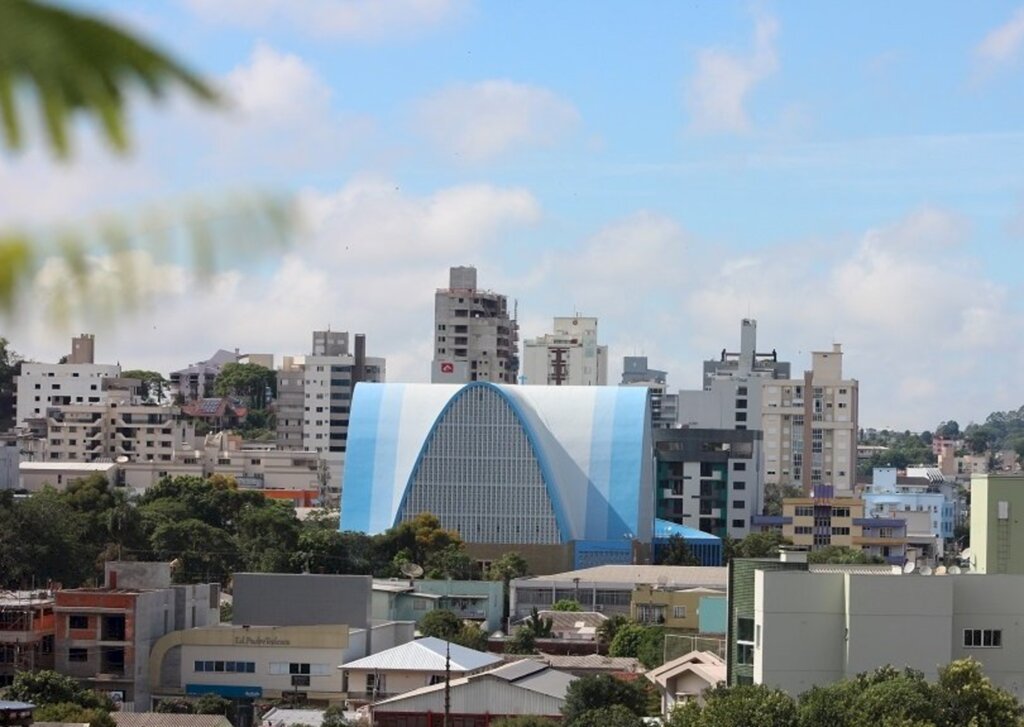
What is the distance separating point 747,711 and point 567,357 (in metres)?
114

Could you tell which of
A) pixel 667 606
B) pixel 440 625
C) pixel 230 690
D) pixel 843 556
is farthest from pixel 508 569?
pixel 230 690

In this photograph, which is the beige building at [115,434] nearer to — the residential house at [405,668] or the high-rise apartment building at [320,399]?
the high-rise apartment building at [320,399]

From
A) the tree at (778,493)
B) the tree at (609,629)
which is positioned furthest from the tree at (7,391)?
the tree at (609,629)

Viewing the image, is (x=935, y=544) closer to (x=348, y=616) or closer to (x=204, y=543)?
(x=204, y=543)

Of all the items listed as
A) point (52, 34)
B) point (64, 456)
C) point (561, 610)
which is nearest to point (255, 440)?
point (64, 456)

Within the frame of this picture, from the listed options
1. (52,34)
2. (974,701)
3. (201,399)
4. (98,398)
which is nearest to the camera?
(52,34)

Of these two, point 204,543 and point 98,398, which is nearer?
point 204,543

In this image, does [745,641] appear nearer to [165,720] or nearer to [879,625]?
[879,625]

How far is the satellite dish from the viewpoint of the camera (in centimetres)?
6826

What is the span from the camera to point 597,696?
1439 inches

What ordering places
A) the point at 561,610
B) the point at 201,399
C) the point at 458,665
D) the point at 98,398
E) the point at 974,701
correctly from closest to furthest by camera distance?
the point at 974,701 < the point at 458,665 < the point at 561,610 < the point at 98,398 < the point at 201,399

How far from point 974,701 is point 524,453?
59.9 m

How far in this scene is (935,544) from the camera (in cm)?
10019

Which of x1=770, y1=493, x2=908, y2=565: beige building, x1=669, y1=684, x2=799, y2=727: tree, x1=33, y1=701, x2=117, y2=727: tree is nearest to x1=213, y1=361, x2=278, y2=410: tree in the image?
x1=770, y1=493, x2=908, y2=565: beige building
